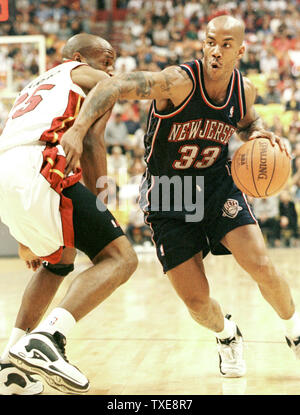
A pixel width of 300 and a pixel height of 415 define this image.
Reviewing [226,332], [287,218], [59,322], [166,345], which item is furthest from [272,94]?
[59,322]

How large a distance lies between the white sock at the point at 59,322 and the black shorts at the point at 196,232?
3.07 feet

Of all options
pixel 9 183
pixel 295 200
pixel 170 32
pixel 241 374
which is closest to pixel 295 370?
pixel 241 374

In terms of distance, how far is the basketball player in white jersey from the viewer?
269cm

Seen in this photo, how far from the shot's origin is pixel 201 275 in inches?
139

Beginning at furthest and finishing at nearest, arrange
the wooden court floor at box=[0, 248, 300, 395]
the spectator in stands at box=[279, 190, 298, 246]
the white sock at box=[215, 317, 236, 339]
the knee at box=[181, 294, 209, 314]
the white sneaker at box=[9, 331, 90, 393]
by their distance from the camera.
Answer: the spectator in stands at box=[279, 190, 298, 246], the white sock at box=[215, 317, 236, 339], the knee at box=[181, 294, 209, 314], the wooden court floor at box=[0, 248, 300, 395], the white sneaker at box=[9, 331, 90, 393]

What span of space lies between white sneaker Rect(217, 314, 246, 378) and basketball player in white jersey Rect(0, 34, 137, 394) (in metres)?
0.99

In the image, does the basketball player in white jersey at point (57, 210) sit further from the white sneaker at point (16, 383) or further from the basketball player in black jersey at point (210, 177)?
the basketball player in black jersey at point (210, 177)

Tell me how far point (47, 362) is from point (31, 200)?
0.72 metres

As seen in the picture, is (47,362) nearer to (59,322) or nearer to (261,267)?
(59,322)

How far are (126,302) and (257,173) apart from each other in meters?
3.01

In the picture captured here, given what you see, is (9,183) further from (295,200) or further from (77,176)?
(295,200)

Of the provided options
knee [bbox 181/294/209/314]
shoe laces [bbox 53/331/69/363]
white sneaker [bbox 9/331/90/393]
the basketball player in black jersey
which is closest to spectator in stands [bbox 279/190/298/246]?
the basketball player in black jersey

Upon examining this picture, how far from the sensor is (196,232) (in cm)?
361

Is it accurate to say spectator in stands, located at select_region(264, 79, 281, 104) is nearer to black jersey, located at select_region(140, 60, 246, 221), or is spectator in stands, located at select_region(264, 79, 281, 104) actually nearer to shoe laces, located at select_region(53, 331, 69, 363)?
black jersey, located at select_region(140, 60, 246, 221)
